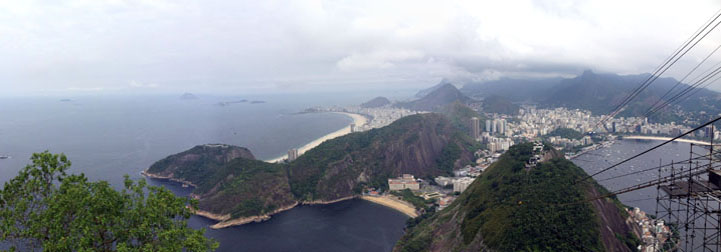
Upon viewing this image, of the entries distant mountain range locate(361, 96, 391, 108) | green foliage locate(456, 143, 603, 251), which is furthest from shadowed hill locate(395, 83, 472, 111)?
green foliage locate(456, 143, 603, 251)

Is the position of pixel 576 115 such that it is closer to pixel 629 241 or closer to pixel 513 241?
pixel 629 241

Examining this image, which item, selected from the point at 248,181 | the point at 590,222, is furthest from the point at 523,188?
the point at 248,181

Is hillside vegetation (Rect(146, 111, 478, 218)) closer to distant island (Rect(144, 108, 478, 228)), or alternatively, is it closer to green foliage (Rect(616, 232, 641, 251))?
distant island (Rect(144, 108, 478, 228))

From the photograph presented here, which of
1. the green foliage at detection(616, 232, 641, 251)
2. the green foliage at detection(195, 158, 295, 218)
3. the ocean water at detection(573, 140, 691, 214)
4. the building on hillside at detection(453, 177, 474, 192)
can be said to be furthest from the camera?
the building on hillside at detection(453, 177, 474, 192)

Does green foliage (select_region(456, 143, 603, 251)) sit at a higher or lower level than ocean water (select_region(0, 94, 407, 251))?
higher

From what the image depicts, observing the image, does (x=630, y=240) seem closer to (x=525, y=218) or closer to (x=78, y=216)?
(x=525, y=218)

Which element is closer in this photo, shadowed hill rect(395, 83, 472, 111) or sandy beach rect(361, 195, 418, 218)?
sandy beach rect(361, 195, 418, 218)
